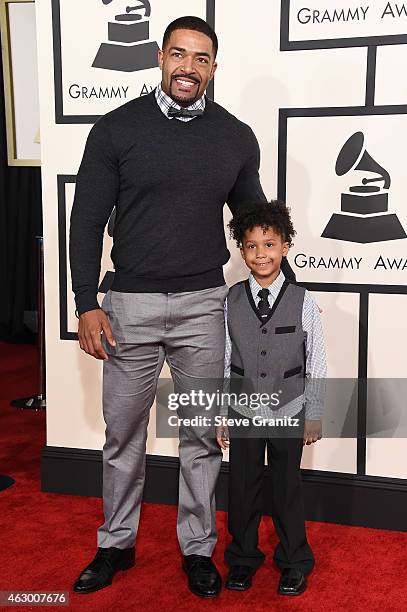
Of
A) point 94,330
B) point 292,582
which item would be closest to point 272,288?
point 94,330

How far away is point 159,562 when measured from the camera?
2660mm

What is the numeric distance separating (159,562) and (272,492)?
1.66ft

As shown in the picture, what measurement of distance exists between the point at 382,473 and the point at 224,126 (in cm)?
145

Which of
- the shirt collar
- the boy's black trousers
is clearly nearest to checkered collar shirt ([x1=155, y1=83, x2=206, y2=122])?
the shirt collar

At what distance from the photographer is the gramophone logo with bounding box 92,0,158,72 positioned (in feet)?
9.78

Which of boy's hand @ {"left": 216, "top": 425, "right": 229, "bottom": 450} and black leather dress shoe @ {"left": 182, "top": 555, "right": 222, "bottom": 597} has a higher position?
boy's hand @ {"left": 216, "top": 425, "right": 229, "bottom": 450}

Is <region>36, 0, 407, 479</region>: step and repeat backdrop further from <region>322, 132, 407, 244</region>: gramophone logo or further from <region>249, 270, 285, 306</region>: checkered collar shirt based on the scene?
<region>249, 270, 285, 306</region>: checkered collar shirt

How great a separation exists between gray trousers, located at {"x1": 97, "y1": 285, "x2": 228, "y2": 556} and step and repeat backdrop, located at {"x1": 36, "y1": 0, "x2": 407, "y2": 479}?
26.4 inches

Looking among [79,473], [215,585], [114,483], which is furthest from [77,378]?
[215,585]

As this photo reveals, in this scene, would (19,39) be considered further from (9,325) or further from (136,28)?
(136,28)

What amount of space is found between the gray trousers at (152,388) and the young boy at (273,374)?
0.07 m

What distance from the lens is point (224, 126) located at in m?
2.35

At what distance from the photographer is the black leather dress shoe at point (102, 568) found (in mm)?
2449

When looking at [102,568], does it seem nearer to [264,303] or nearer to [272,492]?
[272,492]
